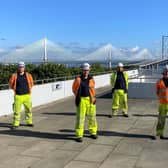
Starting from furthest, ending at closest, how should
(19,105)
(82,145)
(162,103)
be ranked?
(19,105) < (162,103) < (82,145)

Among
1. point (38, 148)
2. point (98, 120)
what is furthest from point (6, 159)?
point (98, 120)

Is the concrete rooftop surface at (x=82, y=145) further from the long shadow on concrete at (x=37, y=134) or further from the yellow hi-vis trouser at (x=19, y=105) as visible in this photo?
the yellow hi-vis trouser at (x=19, y=105)

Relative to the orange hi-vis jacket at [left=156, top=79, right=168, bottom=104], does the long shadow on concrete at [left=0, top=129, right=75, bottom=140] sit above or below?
Answer: below

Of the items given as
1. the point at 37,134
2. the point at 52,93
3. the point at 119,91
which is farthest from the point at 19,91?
the point at 52,93

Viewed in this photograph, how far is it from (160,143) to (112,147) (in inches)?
45.5

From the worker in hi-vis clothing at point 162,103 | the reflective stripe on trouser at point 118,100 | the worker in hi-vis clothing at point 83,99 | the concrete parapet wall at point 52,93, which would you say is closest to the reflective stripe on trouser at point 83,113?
the worker in hi-vis clothing at point 83,99

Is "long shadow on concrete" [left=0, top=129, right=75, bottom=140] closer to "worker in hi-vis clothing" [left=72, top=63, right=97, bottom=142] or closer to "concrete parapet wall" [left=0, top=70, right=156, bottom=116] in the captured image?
"worker in hi-vis clothing" [left=72, top=63, right=97, bottom=142]

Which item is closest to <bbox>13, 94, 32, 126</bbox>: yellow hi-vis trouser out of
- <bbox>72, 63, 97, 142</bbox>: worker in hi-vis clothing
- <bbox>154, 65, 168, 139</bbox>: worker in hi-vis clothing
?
<bbox>72, 63, 97, 142</bbox>: worker in hi-vis clothing

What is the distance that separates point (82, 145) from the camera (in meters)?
8.55

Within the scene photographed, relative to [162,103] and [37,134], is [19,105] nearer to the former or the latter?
[37,134]

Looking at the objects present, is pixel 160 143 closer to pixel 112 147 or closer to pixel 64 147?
pixel 112 147

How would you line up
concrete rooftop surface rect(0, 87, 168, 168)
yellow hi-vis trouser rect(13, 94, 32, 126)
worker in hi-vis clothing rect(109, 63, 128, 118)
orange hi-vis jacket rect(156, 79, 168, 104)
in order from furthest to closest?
worker in hi-vis clothing rect(109, 63, 128, 118) < yellow hi-vis trouser rect(13, 94, 32, 126) < orange hi-vis jacket rect(156, 79, 168, 104) < concrete rooftop surface rect(0, 87, 168, 168)

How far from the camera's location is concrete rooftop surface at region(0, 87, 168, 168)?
723 centimetres

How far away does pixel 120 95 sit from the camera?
1264 centimetres
